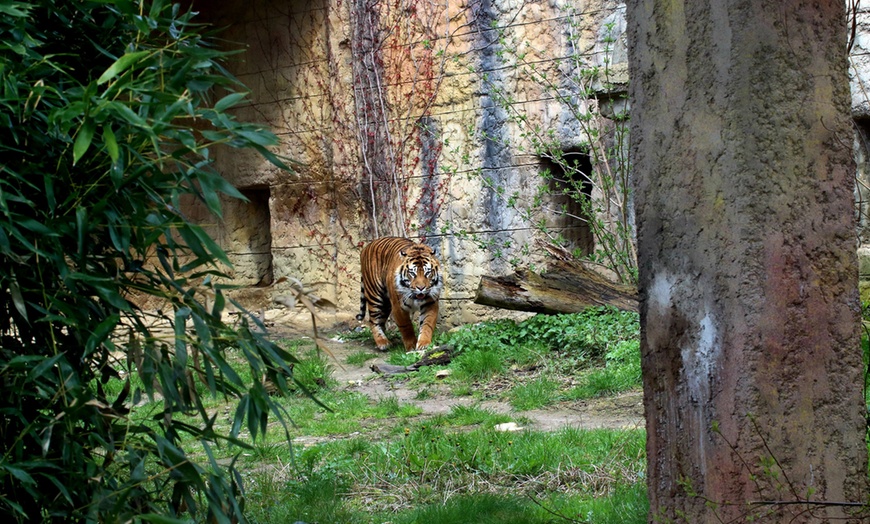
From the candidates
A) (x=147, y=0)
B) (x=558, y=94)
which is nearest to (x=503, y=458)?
(x=147, y=0)

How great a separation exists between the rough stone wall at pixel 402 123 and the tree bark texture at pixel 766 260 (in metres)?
6.68

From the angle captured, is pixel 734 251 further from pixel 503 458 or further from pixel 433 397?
pixel 433 397

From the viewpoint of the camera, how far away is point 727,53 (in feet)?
7.78

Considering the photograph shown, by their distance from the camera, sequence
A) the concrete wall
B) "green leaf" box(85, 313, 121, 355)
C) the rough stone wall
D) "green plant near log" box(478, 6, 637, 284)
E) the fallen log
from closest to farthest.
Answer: "green leaf" box(85, 313, 121, 355) < the fallen log < "green plant near log" box(478, 6, 637, 284) < the concrete wall < the rough stone wall

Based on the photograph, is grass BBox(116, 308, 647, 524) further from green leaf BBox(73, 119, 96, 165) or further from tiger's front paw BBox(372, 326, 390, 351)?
tiger's front paw BBox(372, 326, 390, 351)

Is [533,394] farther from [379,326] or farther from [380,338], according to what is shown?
[379,326]

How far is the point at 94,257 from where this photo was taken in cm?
256

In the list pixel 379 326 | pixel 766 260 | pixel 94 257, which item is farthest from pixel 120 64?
pixel 379 326

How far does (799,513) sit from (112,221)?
1.87 metres

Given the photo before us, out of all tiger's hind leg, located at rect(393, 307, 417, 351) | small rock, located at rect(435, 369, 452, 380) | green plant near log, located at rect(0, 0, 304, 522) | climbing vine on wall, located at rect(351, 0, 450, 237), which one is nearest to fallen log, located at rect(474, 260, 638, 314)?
small rock, located at rect(435, 369, 452, 380)

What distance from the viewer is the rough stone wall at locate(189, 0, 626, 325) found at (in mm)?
9914

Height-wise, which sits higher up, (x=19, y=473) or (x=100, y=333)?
(x=100, y=333)

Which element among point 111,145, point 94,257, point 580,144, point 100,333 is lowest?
point 100,333

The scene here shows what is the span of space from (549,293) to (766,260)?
6.18 m
